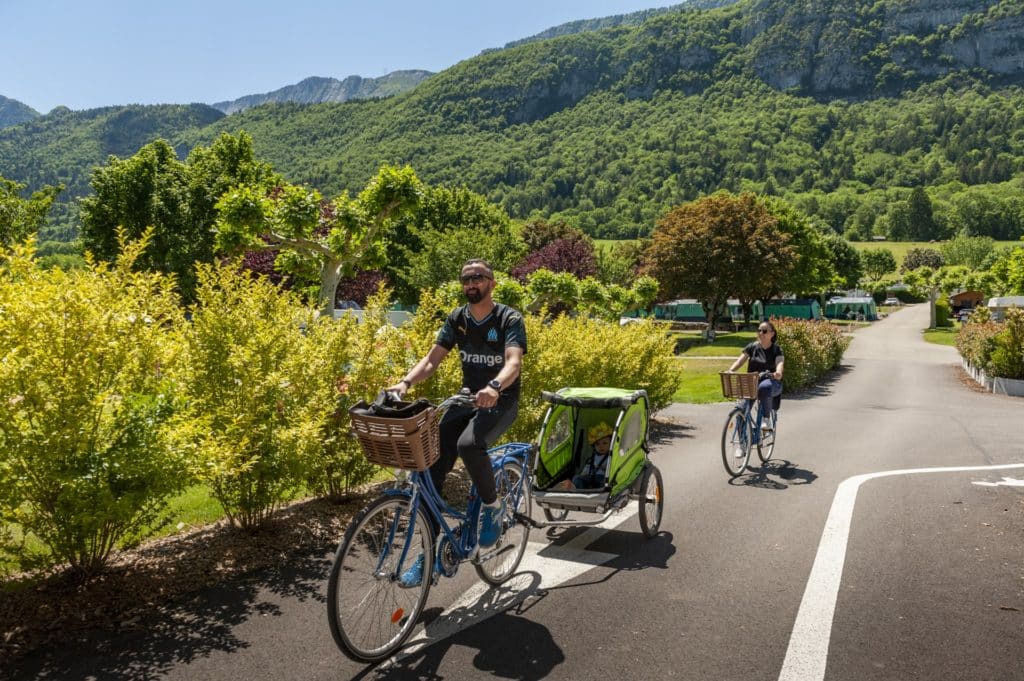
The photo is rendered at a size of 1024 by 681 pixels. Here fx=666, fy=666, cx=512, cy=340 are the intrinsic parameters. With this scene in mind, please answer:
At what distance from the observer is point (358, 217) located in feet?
51.1

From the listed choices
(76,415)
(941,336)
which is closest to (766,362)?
(76,415)

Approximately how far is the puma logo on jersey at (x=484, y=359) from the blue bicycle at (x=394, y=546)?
49cm

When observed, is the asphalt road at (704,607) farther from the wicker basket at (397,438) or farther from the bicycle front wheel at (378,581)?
the wicker basket at (397,438)

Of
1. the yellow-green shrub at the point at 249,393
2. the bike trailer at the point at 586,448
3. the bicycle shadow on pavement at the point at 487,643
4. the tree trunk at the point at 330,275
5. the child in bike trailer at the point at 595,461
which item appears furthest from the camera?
the tree trunk at the point at 330,275

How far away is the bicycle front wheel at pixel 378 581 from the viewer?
11.8 feet

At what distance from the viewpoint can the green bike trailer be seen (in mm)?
5664

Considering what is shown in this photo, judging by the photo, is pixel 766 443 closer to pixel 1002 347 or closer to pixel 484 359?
pixel 484 359

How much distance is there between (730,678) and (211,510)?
5489mm

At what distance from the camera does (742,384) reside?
8961 mm

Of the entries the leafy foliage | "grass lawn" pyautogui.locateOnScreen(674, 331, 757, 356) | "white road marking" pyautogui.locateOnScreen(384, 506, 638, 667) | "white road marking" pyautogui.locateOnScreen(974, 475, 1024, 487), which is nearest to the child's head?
"white road marking" pyautogui.locateOnScreen(384, 506, 638, 667)

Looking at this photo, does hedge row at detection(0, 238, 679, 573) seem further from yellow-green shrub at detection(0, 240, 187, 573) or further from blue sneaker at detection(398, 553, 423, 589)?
blue sneaker at detection(398, 553, 423, 589)

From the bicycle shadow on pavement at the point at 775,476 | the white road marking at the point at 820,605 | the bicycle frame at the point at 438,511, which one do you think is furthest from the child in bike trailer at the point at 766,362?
the bicycle frame at the point at 438,511

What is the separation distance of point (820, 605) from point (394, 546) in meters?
2.96

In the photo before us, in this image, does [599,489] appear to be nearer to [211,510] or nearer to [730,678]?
[730,678]
